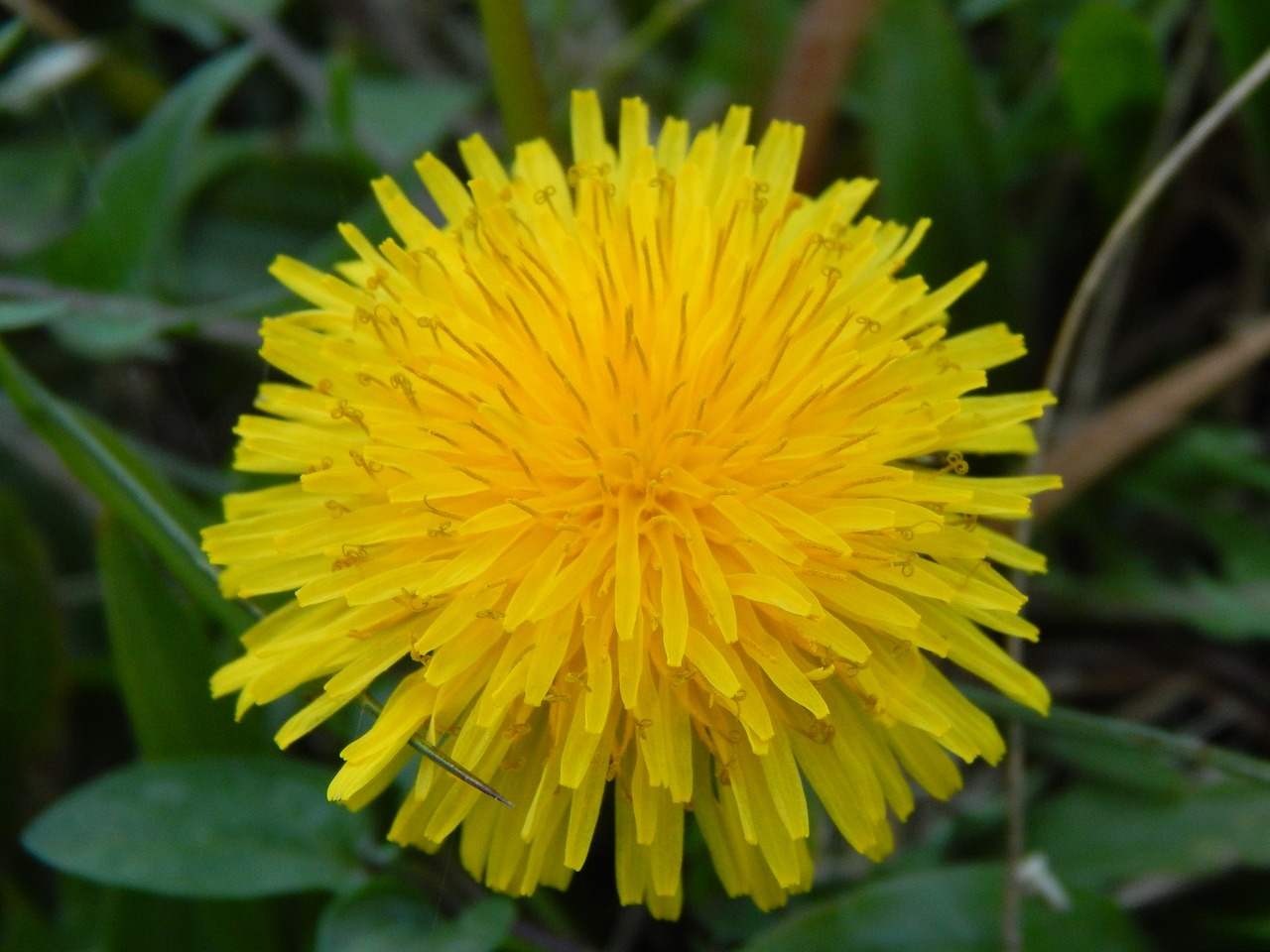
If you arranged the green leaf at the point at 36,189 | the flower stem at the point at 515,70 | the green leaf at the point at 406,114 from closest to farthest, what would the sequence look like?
1. the flower stem at the point at 515,70
2. the green leaf at the point at 406,114
3. the green leaf at the point at 36,189

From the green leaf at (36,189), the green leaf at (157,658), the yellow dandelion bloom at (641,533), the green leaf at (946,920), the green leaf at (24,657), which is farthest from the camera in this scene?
the green leaf at (36,189)

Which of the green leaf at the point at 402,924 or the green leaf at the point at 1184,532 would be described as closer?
the green leaf at the point at 402,924

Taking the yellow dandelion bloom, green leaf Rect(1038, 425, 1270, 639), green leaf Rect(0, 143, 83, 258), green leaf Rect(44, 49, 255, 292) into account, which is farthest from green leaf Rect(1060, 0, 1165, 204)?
green leaf Rect(0, 143, 83, 258)

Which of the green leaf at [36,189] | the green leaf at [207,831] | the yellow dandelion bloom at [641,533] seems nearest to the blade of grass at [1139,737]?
the yellow dandelion bloom at [641,533]

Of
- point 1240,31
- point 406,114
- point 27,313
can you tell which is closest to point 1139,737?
point 1240,31

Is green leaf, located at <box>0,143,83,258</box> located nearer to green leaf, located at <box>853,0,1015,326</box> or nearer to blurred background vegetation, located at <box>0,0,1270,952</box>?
blurred background vegetation, located at <box>0,0,1270,952</box>

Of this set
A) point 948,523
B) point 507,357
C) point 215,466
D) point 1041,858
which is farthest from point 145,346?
point 1041,858

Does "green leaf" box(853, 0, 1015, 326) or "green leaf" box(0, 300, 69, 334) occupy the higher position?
"green leaf" box(853, 0, 1015, 326)

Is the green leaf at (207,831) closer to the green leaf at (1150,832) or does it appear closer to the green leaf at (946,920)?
the green leaf at (946,920)
